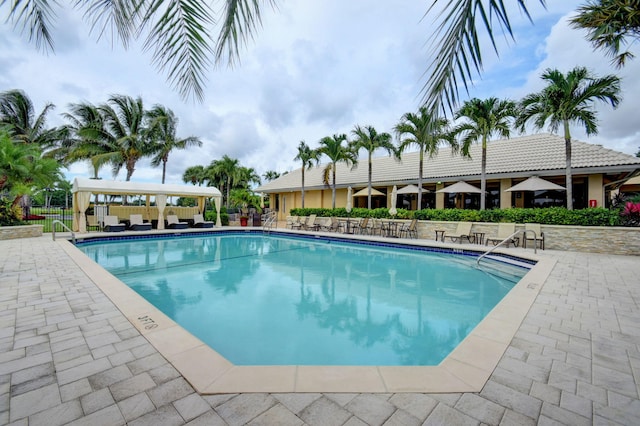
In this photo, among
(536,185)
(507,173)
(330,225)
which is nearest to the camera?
(536,185)

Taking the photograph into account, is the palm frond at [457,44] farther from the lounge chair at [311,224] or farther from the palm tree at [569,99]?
the lounge chair at [311,224]

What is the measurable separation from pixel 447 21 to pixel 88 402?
3392 mm

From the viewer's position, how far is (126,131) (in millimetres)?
21328

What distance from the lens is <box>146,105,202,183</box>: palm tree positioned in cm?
2152

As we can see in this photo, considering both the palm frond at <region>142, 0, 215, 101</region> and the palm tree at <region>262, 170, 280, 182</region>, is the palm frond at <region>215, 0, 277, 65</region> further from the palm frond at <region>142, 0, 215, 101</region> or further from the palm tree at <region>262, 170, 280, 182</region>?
the palm tree at <region>262, 170, 280, 182</region>

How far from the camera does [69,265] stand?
7.08 meters

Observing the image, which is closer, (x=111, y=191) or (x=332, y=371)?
(x=332, y=371)

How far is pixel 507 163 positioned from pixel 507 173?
48.7 inches

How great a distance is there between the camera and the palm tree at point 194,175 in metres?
40.1

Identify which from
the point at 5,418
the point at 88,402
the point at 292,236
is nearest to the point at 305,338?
the point at 88,402

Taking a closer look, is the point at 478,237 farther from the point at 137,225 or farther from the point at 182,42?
the point at 137,225

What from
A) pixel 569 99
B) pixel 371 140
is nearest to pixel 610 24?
pixel 569 99

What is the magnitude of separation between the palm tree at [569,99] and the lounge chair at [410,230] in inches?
223

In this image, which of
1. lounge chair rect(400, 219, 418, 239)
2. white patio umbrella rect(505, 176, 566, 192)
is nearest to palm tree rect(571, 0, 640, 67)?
white patio umbrella rect(505, 176, 566, 192)
